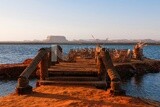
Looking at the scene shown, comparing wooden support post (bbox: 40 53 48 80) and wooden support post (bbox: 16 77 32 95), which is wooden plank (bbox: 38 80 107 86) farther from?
wooden support post (bbox: 16 77 32 95)

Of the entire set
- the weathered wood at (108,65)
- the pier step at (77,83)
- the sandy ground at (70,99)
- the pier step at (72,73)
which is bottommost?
the sandy ground at (70,99)

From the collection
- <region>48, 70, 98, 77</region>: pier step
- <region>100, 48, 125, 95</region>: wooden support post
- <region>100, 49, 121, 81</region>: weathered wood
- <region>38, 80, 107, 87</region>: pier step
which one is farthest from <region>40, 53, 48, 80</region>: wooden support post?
<region>100, 48, 125, 95</region>: wooden support post

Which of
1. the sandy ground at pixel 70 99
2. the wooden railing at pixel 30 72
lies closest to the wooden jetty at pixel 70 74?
the wooden railing at pixel 30 72

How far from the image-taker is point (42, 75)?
56.0 ft

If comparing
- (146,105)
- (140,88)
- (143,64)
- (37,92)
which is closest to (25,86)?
(37,92)

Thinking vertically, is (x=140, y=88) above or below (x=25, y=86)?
below

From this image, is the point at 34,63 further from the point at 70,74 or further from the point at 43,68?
the point at 70,74

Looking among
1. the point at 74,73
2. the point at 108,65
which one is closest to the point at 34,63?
the point at 74,73

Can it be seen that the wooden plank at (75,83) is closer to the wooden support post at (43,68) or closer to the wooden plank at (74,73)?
the wooden support post at (43,68)

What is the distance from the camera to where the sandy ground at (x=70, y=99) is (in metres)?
12.4

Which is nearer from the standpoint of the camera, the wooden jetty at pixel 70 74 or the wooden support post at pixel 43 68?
the wooden jetty at pixel 70 74

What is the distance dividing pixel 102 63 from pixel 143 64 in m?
23.2

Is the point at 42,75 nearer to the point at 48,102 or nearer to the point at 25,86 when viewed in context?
the point at 25,86

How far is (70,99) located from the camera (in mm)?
13172
